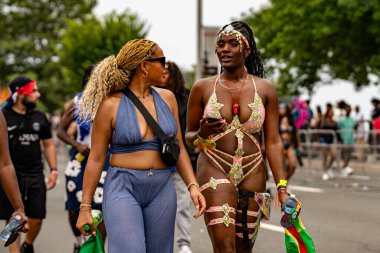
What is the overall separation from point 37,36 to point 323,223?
67.4 metres

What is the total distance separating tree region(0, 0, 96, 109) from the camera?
245 feet

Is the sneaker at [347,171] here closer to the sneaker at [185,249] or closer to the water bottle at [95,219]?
the sneaker at [185,249]

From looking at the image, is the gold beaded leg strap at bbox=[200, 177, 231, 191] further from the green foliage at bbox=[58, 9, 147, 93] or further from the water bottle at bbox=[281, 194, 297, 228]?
the green foliage at bbox=[58, 9, 147, 93]

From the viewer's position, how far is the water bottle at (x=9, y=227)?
5.52 meters

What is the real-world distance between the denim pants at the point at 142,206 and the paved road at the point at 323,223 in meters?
4.25

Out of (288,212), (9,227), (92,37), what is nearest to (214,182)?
(288,212)

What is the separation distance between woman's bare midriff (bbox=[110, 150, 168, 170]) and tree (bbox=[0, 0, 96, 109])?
69490 millimetres

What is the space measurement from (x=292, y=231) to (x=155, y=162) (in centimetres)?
108

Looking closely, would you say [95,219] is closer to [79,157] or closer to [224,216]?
[224,216]

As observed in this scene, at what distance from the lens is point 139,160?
5324mm

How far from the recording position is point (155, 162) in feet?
17.6

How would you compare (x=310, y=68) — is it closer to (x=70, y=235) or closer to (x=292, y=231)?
(x=70, y=235)

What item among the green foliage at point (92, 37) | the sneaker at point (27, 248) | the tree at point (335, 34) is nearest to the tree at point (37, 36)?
the green foliage at point (92, 37)

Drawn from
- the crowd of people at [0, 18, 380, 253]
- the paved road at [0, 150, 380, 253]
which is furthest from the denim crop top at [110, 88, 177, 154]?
the paved road at [0, 150, 380, 253]
